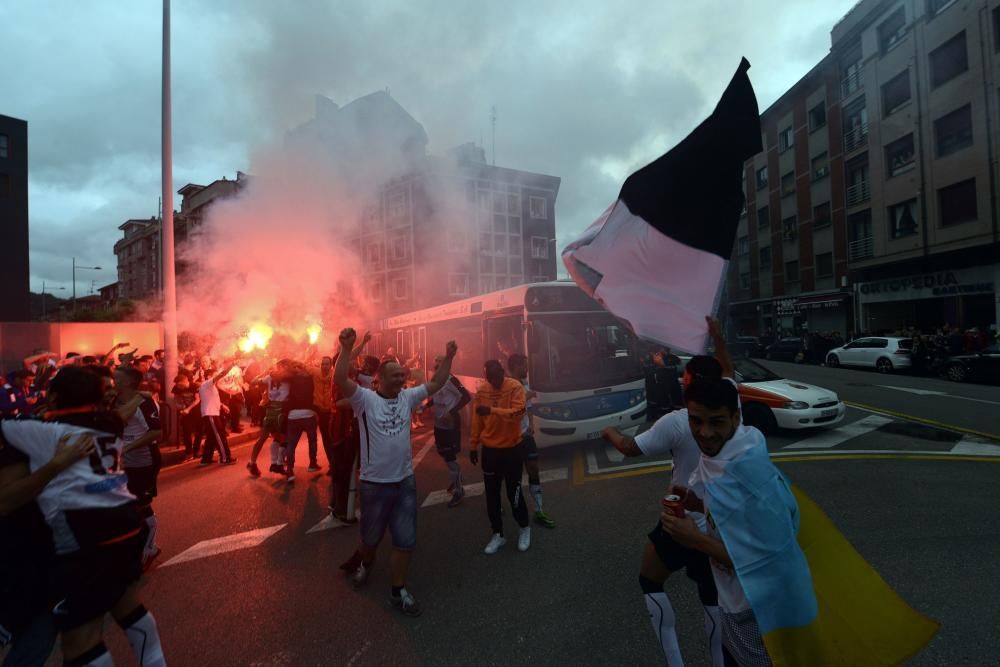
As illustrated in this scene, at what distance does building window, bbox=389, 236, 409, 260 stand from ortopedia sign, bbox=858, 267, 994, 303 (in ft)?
74.8

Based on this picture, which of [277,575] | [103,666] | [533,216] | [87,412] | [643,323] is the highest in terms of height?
[533,216]

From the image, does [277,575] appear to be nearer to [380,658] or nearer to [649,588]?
[380,658]

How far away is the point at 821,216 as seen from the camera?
26.3 meters

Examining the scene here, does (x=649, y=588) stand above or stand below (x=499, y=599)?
above

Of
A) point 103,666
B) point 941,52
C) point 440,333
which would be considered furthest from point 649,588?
point 941,52

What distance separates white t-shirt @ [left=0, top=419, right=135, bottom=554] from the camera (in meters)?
2.12

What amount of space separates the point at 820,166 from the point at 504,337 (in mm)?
27375

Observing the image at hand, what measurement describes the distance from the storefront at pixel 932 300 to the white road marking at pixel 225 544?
2391 centimetres

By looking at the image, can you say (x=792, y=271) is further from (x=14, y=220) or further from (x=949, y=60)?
(x=14, y=220)

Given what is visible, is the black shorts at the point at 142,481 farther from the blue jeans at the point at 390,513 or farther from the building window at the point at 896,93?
the building window at the point at 896,93

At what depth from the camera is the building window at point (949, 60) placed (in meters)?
17.8

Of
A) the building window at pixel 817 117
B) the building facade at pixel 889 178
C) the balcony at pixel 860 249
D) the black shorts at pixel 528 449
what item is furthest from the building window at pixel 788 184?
the black shorts at pixel 528 449

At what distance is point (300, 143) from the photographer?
11.8 m

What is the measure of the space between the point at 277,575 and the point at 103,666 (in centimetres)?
169
